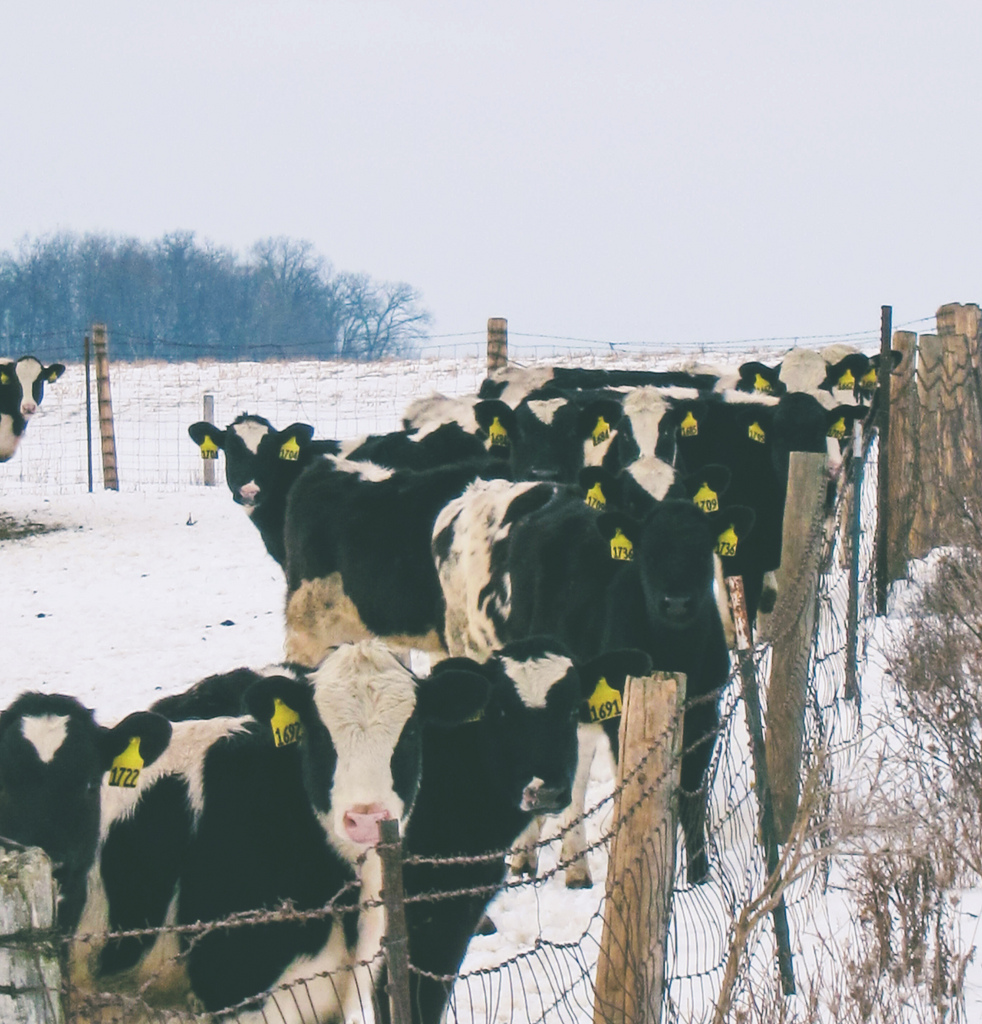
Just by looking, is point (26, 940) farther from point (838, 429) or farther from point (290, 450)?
point (838, 429)

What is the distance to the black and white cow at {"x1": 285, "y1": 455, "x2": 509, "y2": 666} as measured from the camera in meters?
7.22

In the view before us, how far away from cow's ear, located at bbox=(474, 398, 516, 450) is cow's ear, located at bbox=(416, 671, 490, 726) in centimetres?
627

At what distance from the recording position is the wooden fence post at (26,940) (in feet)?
6.79

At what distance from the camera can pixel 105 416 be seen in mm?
17312

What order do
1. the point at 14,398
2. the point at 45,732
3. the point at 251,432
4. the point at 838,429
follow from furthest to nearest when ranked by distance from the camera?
1. the point at 14,398
2. the point at 251,432
3. the point at 838,429
4. the point at 45,732

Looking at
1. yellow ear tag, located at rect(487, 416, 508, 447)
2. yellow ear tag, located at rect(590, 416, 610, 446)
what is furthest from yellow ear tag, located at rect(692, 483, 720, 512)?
yellow ear tag, located at rect(487, 416, 508, 447)

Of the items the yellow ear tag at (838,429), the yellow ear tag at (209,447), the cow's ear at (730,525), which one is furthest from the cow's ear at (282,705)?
the yellow ear tag at (209,447)

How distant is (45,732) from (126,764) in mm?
248

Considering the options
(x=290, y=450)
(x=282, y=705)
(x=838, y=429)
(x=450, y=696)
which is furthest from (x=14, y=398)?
(x=450, y=696)

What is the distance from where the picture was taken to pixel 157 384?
106 feet

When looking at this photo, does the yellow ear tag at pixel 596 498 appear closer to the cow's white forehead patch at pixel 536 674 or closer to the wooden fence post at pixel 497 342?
the cow's white forehead patch at pixel 536 674

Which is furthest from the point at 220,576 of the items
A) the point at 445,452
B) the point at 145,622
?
the point at 445,452

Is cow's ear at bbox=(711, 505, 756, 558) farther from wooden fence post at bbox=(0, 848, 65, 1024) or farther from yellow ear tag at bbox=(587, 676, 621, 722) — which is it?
wooden fence post at bbox=(0, 848, 65, 1024)

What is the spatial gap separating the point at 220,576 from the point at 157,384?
71.3ft
